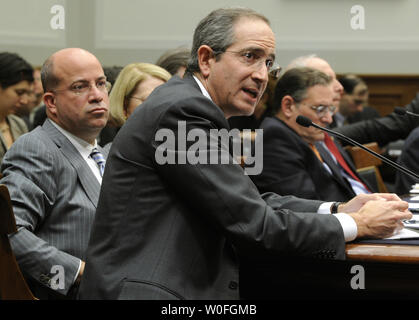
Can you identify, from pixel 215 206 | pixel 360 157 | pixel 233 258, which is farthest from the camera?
pixel 360 157

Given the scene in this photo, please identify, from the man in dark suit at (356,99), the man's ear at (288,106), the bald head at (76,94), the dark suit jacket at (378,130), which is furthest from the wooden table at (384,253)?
the man in dark suit at (356,99)

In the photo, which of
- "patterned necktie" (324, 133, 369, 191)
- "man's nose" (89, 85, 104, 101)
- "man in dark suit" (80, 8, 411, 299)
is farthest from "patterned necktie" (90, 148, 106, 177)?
"patterned necktie" (324, 133, 369, 191)

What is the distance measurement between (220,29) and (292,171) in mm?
1058

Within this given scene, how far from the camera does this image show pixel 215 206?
1582 millimetres

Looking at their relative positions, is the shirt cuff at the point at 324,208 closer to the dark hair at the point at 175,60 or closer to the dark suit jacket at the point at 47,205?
the dark suit jacket at the point at 47,205

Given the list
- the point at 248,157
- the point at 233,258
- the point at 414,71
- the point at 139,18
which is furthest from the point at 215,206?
the point at 414,71

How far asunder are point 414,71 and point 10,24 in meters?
4.07

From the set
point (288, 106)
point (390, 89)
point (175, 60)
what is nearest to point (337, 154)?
point (288, 106)

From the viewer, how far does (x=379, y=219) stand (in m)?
1.74

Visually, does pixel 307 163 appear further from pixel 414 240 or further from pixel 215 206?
pixel 215 206

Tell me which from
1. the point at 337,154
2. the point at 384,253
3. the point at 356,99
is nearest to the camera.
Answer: the point at 384,253

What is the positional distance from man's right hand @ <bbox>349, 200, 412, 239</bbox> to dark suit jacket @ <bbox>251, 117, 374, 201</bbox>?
0.92 m

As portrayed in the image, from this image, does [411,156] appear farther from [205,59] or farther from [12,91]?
[12,91]

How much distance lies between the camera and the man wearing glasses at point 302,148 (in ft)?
8.95
